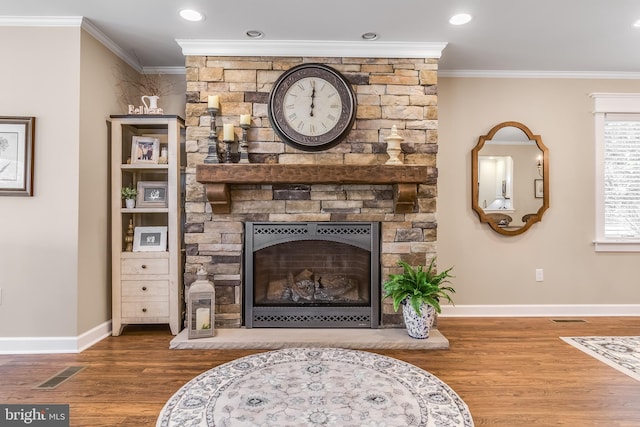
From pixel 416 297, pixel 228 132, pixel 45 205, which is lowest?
pixel 416 297

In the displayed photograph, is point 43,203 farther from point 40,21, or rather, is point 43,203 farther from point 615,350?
point 615,350

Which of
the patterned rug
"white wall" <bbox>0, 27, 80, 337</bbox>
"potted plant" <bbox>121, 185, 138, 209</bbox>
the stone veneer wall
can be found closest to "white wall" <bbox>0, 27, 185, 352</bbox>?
"white wall" <bbox>0, 27, 80, 337</bbox>

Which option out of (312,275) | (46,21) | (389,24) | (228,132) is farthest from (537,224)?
(46,21)

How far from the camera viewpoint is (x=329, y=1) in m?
2.45

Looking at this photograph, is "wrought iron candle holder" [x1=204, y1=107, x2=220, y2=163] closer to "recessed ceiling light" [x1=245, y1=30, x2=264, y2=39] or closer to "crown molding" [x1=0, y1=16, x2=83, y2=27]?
"recessed ceiling light" [x1=245, y1=30, x2=264, y2=39]

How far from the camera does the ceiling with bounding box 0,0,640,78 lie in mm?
2510

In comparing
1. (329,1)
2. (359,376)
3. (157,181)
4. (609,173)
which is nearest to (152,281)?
(157,181)

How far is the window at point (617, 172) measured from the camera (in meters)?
3.69

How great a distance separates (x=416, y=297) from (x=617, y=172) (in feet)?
8.84

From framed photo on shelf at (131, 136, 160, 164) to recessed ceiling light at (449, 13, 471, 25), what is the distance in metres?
2.55

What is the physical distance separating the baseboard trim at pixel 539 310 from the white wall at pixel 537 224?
5cm

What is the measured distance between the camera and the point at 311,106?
3.06 meters

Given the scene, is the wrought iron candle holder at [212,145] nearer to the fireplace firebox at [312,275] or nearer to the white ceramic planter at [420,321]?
the fireplace firebox at [312,275]

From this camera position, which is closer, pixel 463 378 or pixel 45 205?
pixel 463 378
